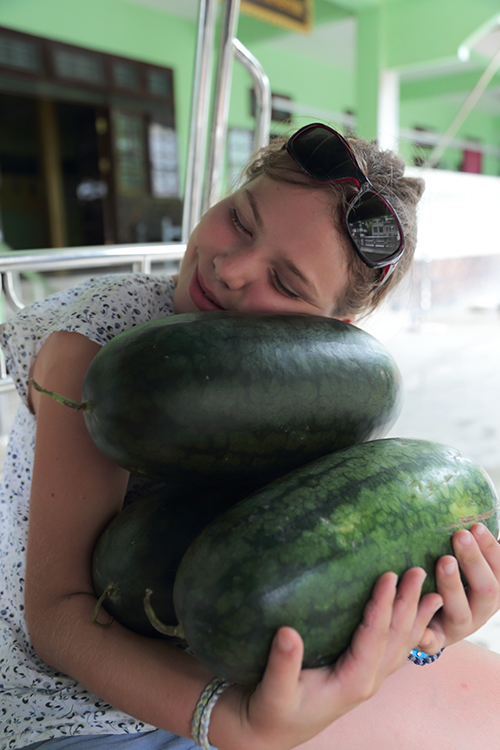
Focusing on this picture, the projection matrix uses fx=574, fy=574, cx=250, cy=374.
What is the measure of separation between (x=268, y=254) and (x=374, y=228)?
163mm

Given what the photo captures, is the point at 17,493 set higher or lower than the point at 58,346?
lower

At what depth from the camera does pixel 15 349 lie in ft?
2.53

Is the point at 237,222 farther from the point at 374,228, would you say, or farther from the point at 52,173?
the point at 52,173

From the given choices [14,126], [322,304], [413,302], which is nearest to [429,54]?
[413,302]

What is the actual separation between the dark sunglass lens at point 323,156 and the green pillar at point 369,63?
5501 millimetres

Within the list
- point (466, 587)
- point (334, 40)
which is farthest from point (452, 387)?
point (334, 40)

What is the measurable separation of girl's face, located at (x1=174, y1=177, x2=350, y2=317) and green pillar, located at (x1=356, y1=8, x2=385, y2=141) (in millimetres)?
5570

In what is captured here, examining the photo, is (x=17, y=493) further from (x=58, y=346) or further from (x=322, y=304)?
(x=322, y=304)

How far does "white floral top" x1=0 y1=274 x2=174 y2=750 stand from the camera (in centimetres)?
63

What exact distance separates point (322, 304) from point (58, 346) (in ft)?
1.22

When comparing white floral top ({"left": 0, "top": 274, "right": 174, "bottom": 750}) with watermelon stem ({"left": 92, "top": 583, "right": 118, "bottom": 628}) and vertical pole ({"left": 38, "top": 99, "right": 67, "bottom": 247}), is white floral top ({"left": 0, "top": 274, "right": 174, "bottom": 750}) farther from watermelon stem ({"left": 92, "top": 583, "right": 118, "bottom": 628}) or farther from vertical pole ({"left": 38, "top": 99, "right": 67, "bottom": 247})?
vertical pole ({"left": 38, "top": 99, "right": 67, "bottom": 247})

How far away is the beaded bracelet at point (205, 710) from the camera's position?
51cm

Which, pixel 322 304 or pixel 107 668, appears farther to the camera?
pixel 322 304


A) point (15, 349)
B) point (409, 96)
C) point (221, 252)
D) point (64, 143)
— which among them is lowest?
point (15, 349)
